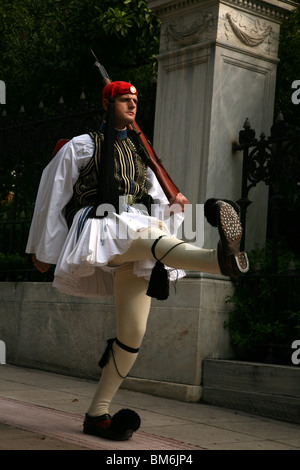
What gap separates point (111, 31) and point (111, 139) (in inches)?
216

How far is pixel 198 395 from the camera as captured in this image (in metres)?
6.46

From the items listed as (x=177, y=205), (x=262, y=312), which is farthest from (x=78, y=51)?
(x=177, y=205)

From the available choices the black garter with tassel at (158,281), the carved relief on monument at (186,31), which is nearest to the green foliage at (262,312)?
the black garter with tassel at (158,281)

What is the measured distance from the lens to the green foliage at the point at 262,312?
20.6 ft

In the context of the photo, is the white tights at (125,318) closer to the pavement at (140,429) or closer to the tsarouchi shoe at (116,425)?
the tsarouchi shoe at (116,425)

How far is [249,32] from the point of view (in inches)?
279

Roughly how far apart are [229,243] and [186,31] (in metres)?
3.64

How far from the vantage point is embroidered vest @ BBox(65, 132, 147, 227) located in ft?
15.9

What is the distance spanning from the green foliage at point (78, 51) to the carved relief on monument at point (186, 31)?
8.37 feet

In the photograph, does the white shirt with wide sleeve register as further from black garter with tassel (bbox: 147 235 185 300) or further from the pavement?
the pavement

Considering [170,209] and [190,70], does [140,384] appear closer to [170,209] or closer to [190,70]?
[170,209]

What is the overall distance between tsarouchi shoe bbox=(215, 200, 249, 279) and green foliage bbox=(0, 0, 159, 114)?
20.4ft

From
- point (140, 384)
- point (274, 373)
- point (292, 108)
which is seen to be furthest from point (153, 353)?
point (292, 108)

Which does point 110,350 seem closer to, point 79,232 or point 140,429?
point 140,429
